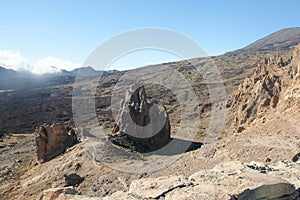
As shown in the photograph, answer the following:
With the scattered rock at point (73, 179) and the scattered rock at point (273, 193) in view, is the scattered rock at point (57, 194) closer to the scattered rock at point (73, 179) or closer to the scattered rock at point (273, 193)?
the scattered rock at point (273, 193)

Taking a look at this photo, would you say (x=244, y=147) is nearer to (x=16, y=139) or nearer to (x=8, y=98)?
(x=16, y=139)

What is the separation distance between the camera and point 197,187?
22.8 ft

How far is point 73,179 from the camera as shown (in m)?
22.2

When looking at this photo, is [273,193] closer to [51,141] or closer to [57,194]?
[57,194]

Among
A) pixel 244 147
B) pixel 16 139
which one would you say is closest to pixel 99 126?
pixel 16 139

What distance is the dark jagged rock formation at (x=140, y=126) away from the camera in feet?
101

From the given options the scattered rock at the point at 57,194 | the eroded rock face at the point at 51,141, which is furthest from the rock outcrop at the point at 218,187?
the eroded rock face at the point at 51,141

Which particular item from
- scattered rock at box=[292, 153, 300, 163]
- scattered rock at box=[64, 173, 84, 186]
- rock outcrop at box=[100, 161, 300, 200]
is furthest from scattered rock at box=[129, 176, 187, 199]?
scattered rock at box=[64, 173, 84, 186]

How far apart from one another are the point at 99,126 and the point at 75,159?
39170mm

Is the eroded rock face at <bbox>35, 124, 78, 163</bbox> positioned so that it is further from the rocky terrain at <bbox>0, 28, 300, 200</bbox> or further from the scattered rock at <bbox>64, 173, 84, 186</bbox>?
the scattered rock at <bbox>64, 173, 84, 186</bbox>

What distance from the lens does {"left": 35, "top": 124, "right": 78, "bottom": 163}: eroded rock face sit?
32.8 meters

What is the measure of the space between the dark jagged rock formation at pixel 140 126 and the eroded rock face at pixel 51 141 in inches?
184

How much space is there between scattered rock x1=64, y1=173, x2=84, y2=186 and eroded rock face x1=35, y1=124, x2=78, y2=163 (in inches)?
437

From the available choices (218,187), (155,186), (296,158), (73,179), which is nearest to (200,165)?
(296,158)
